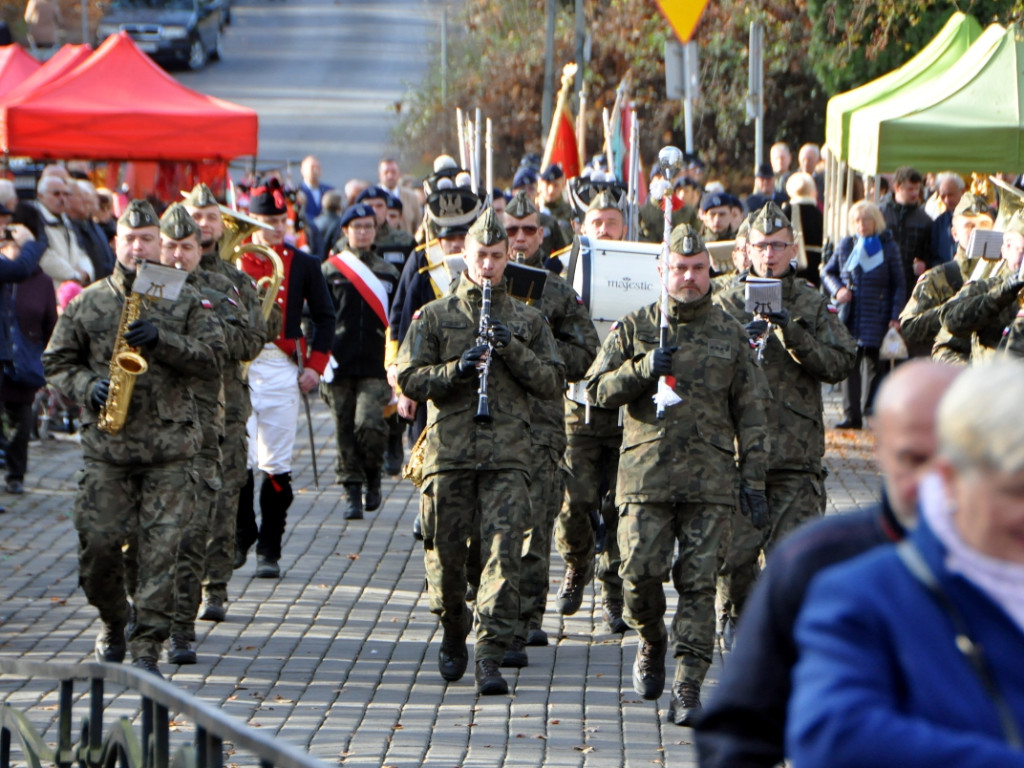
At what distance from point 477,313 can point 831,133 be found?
954cm

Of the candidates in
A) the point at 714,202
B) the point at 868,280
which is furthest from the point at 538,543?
the point at 868,280

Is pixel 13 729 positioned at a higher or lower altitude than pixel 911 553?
lower

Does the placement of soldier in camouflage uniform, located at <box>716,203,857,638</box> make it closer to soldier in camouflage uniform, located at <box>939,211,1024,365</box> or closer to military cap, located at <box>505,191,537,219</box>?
soldier in camouflage uniform, located at <box>939,211,1024,365</box>

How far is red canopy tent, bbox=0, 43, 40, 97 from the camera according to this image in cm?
1886

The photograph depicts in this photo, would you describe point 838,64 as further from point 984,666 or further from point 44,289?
point 984,666

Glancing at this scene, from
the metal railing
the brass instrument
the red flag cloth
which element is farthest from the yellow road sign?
the metal railing

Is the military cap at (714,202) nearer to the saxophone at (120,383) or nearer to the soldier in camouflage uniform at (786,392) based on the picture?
the soldier in camouflage uniform at (786,392)

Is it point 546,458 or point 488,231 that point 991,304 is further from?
point 488,231

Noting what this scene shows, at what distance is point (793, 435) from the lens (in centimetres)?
820

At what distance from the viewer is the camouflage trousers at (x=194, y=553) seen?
8383 mm

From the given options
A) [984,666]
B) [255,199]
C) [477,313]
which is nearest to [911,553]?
[984,666]

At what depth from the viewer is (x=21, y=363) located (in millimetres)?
12781

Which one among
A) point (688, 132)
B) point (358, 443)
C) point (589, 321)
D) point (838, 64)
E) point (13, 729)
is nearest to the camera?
point (13, 729)

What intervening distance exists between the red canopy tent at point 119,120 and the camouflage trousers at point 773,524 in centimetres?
993
